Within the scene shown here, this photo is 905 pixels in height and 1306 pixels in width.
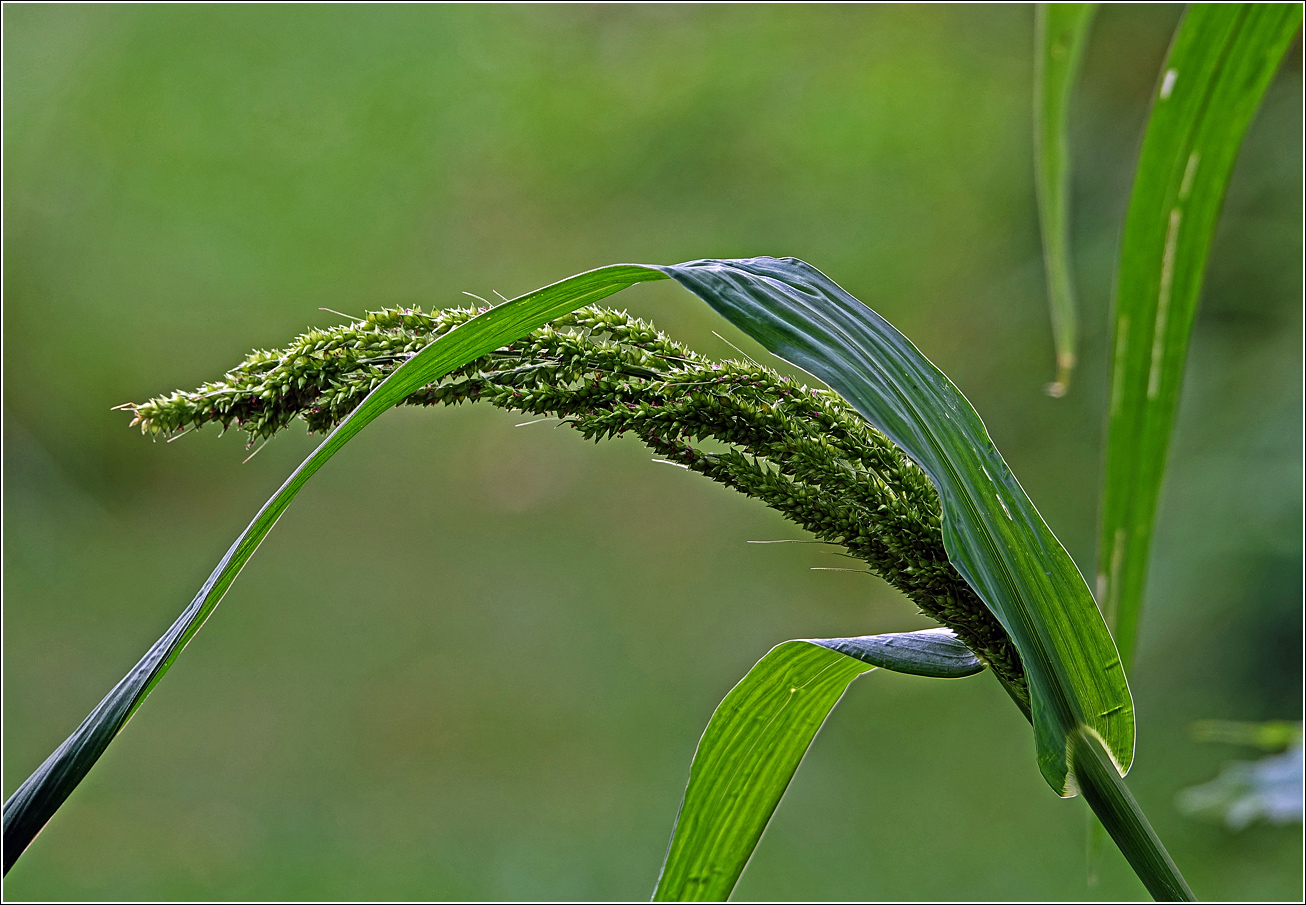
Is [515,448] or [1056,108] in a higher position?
[1056,108]

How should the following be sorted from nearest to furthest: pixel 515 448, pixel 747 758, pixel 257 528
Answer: pixel 257 528 < pixel 747 758 < pixel 515 448

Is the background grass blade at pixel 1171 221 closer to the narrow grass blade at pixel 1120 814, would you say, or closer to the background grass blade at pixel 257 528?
the narrow grass blade at pixel 1120 814

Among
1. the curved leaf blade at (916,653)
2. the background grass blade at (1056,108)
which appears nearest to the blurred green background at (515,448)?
the background grass blade at (1056,108)

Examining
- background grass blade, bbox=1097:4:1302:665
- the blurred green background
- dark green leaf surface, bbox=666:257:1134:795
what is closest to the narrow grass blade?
dark green leaf surface, bbox=666:257:1134:795

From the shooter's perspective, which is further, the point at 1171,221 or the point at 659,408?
the point at 1171,221

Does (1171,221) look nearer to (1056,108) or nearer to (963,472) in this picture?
(1056,108)

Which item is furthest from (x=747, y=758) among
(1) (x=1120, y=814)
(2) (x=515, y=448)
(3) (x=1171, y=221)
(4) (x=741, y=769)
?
(2) (x=515, y=448)
